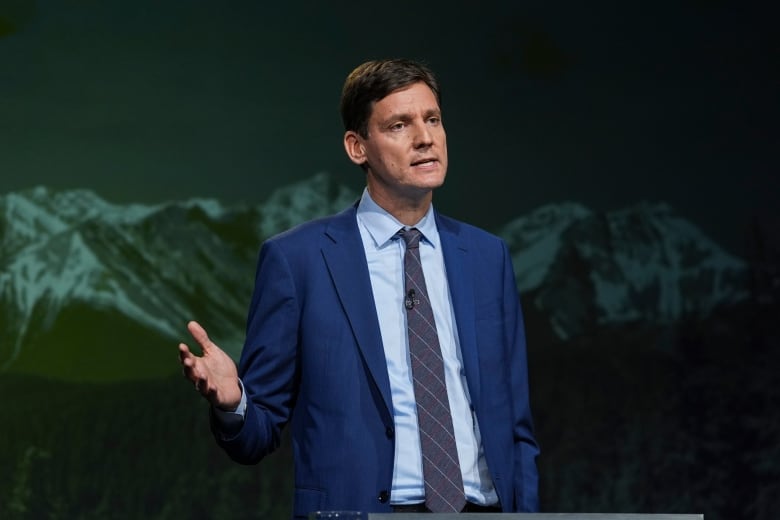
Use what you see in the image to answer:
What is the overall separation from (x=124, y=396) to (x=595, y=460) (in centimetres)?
203

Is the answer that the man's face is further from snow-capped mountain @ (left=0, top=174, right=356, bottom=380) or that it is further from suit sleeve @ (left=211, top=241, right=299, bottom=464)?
snow-capped mountain @ (left=0, top=174, right=356, bottom=380)

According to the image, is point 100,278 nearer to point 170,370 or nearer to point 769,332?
point 170,370

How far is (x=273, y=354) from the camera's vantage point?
90.3 inches

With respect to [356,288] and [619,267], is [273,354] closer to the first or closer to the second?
[356,288]

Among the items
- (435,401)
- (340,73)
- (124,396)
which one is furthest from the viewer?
(340,73)

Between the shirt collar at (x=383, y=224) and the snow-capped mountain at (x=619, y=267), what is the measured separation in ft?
10.9

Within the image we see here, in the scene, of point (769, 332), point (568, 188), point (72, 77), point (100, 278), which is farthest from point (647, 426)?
point (72, 77)

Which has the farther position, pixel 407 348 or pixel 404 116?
pixel 404 116

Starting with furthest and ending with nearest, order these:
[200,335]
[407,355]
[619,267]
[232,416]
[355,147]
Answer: [619,267] < [355,147] < [407,355] < [232,416] < [200,335]

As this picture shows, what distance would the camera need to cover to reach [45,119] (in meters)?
5.31

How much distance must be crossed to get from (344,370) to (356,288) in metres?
0.16

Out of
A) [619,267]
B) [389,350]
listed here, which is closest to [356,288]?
[389,350]

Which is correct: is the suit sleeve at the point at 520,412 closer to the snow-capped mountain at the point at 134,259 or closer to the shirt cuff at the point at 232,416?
the shirt cuff at the point at 232,416

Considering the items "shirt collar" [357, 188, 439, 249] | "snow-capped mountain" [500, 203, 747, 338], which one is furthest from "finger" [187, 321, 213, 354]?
"snow-capped mountain" [500, 203, 747, 338]
